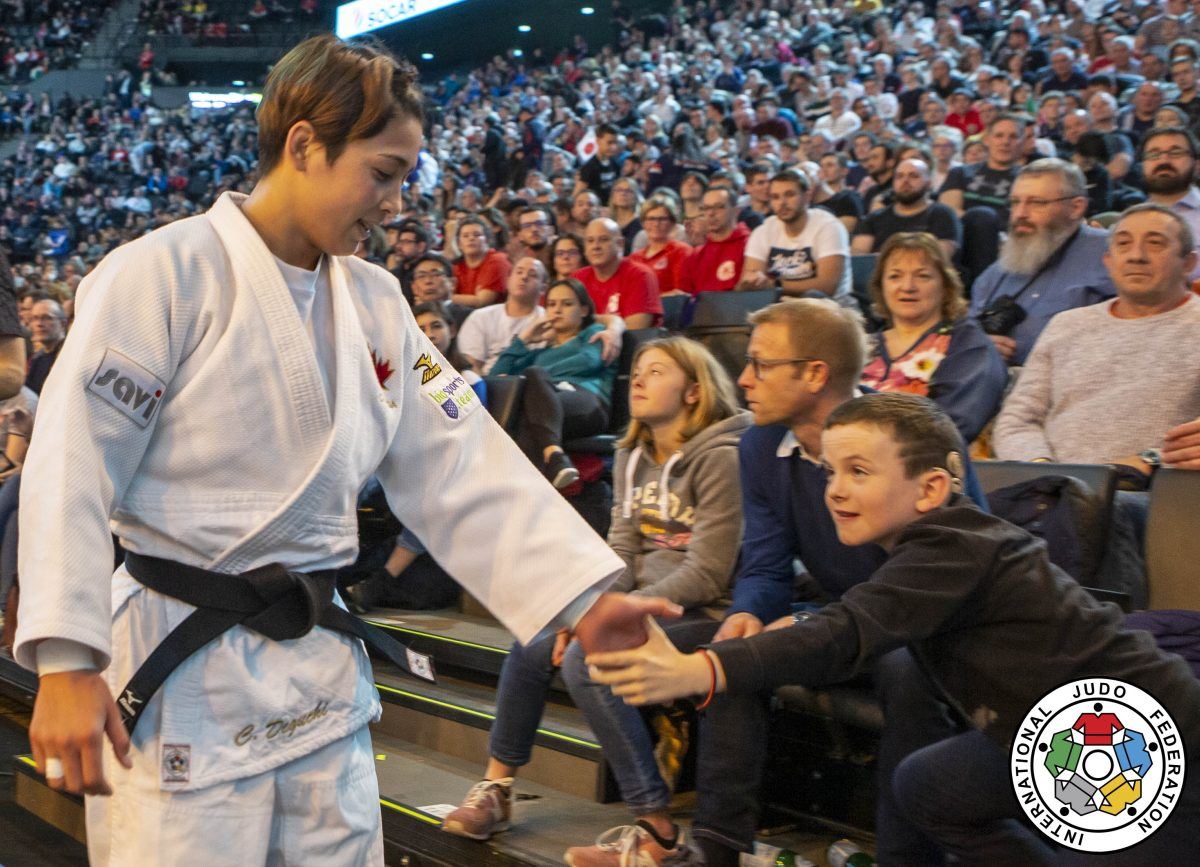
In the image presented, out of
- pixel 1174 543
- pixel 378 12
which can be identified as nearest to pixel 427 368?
pixel 1174 543

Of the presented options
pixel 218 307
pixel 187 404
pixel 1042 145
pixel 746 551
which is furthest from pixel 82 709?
pixel 1042 145

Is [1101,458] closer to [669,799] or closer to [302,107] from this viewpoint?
[669,799]

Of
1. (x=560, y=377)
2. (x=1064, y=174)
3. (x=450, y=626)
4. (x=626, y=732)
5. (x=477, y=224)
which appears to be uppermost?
(x=1064, y=174)

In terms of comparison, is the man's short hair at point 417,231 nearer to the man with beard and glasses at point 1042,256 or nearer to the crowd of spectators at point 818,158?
the crowd of spectators at point 818,158

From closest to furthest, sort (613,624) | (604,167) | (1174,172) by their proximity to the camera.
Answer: (613,624) → (1174,172) → (604,167)

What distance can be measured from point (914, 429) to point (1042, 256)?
267 centimetres

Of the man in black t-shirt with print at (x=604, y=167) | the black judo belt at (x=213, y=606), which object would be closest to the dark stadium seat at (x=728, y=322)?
the black judo belt at (x=213, y=606)

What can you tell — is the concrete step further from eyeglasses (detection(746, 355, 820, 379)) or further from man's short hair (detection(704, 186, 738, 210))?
man's short hair (detection(704, 186, 738, 210))

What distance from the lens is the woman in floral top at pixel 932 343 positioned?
387 cm

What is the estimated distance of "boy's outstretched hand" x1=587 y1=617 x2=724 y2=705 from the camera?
159 centimetres

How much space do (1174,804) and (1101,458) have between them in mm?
1771

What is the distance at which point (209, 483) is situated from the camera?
1415 mm

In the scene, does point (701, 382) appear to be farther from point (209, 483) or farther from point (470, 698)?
point (209, 483)

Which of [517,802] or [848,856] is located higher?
[848,856]
